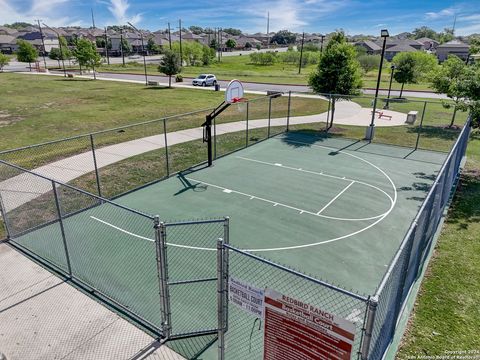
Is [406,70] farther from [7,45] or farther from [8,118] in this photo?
[7,45]

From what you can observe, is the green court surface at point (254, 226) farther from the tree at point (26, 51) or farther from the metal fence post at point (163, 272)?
the tree at point (26, 51)

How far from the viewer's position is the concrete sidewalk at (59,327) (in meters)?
5.93

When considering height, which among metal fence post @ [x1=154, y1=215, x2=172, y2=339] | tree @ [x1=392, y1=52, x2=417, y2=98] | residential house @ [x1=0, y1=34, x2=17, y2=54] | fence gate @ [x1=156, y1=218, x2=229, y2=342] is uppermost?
residential house @ [x1=0, y1=34, x2=17, y2=54]

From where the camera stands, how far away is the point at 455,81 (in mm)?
16578

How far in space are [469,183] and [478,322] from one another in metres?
8.76

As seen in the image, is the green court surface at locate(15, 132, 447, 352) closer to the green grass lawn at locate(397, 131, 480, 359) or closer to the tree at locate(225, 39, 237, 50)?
the green grass lawn at locate(397, 131, 480, 359)

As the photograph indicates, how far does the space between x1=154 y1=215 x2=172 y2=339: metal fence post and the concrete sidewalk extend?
37cm

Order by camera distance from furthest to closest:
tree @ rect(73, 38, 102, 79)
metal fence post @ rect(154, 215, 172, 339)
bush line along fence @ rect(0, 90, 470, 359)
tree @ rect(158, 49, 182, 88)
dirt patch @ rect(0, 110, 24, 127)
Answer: tree @ rect(73, 38, 102, 79)
tree @ rect(158, 49, 182, 88)
dirt patch @ rect(0, 110, 24, 127)
metal fence post @ rect(154, 215, 172, 339)
bush line along fence @ rect(0, 90, 470, 359)

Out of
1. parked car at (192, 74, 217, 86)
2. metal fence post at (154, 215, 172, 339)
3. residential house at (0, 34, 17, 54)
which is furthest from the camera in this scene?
residential house at (0, 34, 17, 54)

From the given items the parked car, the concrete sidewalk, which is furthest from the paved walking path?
the parked car

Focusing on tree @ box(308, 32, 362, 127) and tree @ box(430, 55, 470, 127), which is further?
tree @ box(308, 32, 362, 127)

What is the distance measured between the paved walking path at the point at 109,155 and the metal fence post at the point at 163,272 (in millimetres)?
7544

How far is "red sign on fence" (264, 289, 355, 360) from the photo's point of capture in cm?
380

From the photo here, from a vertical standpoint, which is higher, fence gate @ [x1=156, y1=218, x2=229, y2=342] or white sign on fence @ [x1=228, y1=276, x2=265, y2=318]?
white sign on fence @ [x1=228, y1=276, x2=265, y2=318]
